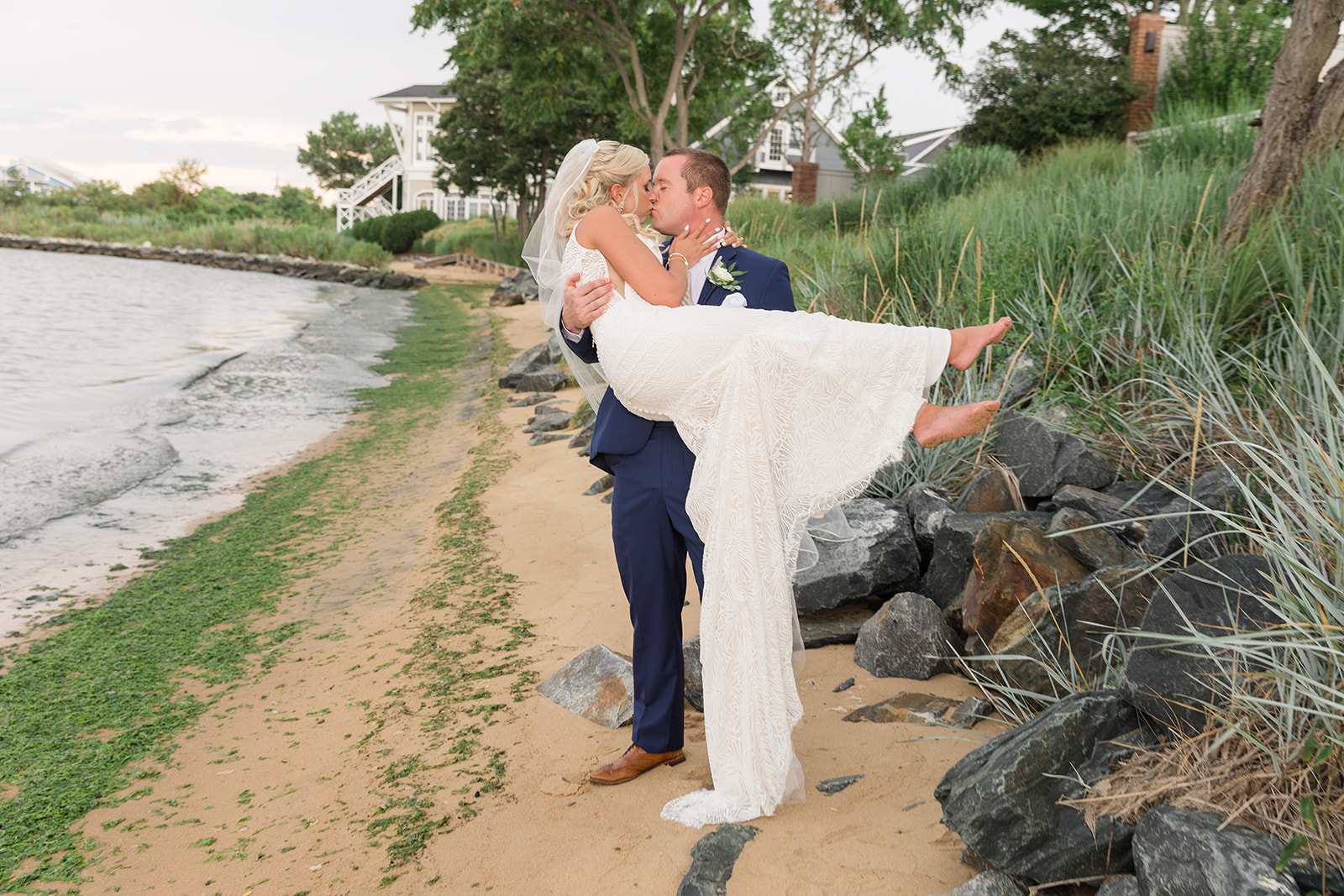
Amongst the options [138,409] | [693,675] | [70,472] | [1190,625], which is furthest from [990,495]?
[138,409]

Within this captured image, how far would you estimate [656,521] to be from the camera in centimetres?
325

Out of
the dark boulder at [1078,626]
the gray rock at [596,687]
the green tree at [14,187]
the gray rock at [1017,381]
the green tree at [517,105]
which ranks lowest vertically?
the gray rock at [596,687]

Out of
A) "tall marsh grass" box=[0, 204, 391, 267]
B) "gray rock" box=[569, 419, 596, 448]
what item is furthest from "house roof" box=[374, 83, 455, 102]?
"gray rock" box=[569, 419, 596, 448]

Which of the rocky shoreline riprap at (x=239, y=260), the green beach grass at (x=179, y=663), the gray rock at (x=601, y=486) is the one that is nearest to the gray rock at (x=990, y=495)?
the green beach grass at (x=179, y=663)

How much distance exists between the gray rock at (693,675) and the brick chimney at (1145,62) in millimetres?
19723

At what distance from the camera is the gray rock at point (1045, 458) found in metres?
4.79

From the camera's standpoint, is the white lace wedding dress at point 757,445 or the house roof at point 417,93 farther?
the house roof at point 417,93

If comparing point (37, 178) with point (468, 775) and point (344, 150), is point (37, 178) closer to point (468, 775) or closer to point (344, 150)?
point (344, 150)

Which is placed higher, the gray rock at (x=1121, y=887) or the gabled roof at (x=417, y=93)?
the gabled roof at (x=417, y=93)

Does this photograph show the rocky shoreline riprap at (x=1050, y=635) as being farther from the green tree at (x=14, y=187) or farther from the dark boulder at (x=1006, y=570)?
the green tree at (x=14, y=187)

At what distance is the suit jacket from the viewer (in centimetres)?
319

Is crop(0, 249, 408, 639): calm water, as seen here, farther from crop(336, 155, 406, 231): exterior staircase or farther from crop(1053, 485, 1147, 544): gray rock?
crop(336, 155, 406, 231): exterior staircase

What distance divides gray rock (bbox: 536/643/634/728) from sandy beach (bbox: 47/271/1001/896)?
2.8 inches

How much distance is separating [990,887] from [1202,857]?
1.84 ft
